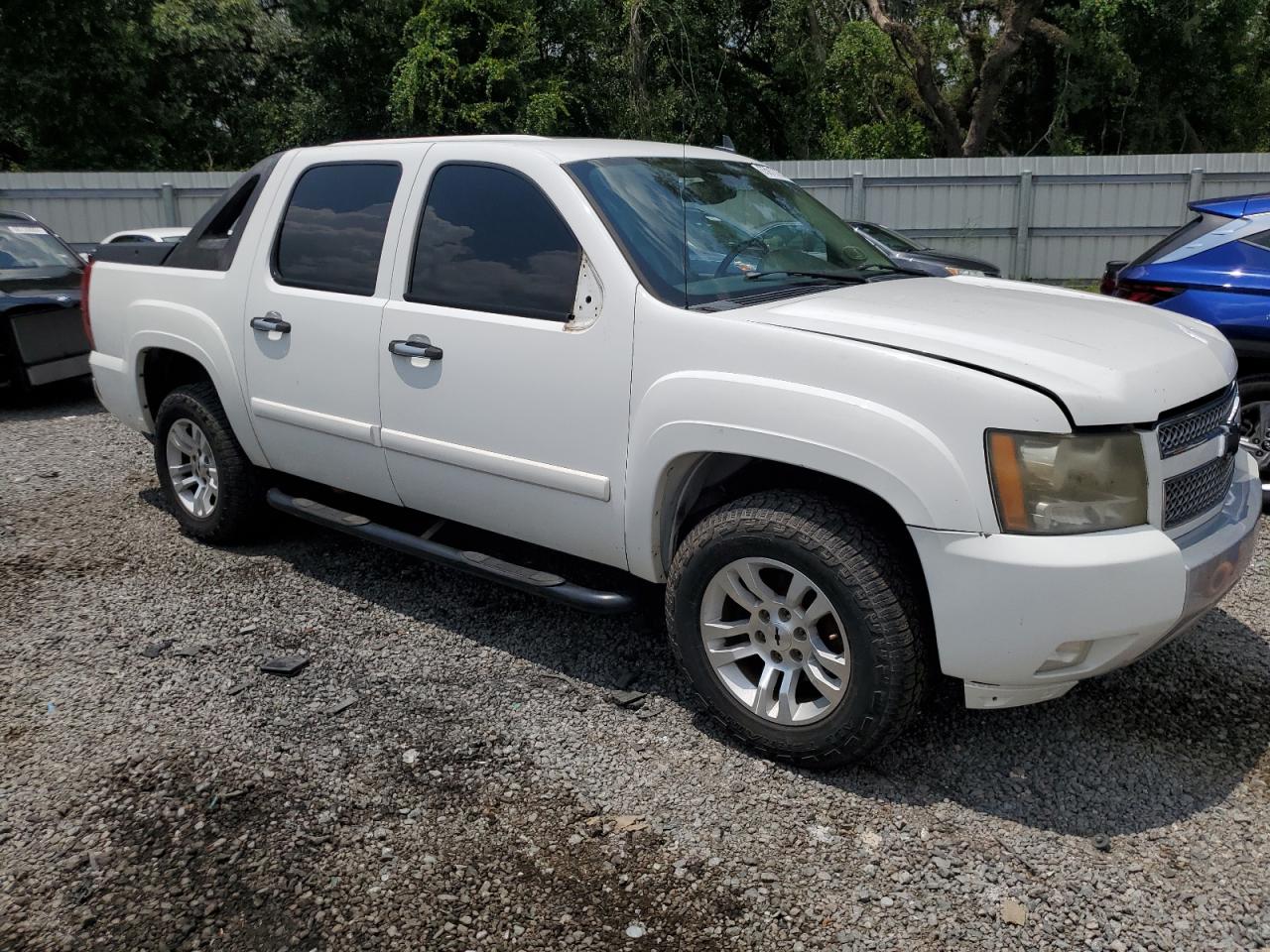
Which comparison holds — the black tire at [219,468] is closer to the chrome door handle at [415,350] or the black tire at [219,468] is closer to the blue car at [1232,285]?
the chrome door handle at [415,350]

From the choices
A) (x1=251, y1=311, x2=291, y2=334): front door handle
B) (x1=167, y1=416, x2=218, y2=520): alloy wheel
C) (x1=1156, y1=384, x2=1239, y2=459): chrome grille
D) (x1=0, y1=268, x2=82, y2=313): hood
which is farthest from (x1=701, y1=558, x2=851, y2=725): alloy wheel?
(x1=0, y1=268, x2=82, y2=313): hood

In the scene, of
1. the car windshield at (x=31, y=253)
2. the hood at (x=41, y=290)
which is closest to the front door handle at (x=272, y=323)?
the hood at (x=41, y=290)

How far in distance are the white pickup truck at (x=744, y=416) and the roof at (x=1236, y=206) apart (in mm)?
2651

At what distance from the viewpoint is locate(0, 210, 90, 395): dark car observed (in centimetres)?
875

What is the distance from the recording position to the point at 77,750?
360 cm

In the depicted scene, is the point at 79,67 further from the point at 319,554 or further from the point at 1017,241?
the point at 319,554

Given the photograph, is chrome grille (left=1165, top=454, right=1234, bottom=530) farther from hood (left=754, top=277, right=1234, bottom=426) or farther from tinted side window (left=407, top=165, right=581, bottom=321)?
tinted side window (left=407, top=165, right=581, bottom=321)

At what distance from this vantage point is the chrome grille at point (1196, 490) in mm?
3084

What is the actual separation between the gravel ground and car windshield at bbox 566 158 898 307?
1.49 metres

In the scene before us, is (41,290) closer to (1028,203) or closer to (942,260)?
(942,260)

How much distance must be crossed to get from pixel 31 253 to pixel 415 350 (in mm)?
7394

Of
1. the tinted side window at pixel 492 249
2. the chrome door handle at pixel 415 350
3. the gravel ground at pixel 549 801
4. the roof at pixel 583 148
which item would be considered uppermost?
the roof at pixel 583 148

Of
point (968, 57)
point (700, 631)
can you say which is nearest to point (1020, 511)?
point (700, 631)

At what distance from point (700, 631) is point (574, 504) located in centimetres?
63
